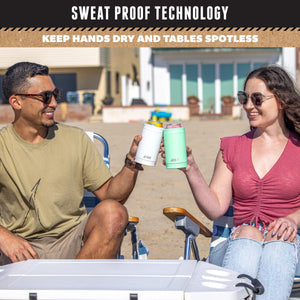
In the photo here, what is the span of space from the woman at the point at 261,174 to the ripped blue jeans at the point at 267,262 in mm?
11

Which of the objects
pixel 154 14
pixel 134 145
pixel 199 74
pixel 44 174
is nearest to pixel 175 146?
pixel 134 145

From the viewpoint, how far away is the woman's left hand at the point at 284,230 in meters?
2.83

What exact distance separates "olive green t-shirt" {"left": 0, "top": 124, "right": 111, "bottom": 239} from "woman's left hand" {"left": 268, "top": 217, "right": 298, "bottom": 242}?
0.94 metres

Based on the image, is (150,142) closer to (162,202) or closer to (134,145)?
(134,145)

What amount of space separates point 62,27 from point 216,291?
4.99 metres

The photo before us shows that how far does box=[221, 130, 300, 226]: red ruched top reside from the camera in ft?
10.0

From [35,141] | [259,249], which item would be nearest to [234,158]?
[259,249]

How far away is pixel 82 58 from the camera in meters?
26.3

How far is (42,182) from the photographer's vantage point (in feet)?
10.1

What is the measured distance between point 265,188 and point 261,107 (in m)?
0.39

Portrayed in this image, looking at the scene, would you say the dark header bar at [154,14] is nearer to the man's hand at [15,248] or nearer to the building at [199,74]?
the man's hand at [15,248]

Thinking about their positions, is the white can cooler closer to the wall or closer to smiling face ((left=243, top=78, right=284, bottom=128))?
smiling face ((left=243, top=78, right=284, bottom=128))

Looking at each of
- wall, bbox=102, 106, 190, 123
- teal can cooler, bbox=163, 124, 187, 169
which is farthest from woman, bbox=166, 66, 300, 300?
wall, bbox=102, 106, 190, 123

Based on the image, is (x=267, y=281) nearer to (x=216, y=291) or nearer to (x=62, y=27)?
(x=216, y=291)
